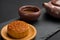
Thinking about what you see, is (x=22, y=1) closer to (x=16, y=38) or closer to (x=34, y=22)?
(x=34, y=22)

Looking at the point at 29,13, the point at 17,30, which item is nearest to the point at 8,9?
the point at 29,13

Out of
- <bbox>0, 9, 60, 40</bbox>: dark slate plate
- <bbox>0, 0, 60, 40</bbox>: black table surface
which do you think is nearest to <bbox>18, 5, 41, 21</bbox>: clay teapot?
<bbox>0, 9, 60, 40</bbox>: dark slate plate

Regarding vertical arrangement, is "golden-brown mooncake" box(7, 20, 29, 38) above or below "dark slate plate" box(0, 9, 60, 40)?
above

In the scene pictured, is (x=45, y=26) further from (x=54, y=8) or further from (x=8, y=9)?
(x=8, y=9)

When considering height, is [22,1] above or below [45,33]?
below

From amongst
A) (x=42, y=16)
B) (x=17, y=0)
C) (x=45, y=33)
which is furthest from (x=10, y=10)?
(x=45, y=33)

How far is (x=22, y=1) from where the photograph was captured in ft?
5.07

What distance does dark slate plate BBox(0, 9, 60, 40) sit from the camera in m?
0.71

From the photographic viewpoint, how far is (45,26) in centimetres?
78

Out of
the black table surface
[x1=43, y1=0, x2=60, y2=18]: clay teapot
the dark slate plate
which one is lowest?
the black table surface

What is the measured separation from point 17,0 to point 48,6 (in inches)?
29.3

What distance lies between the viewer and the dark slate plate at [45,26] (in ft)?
2.35

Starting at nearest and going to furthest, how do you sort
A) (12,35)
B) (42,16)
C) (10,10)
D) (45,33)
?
(12,35), (45,33), (42,16), (10,10)

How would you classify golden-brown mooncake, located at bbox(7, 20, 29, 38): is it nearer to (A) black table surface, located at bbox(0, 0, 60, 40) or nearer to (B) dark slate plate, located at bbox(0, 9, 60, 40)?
(B) dark slate plate, located at bbox(0, 9, 60, 40)
